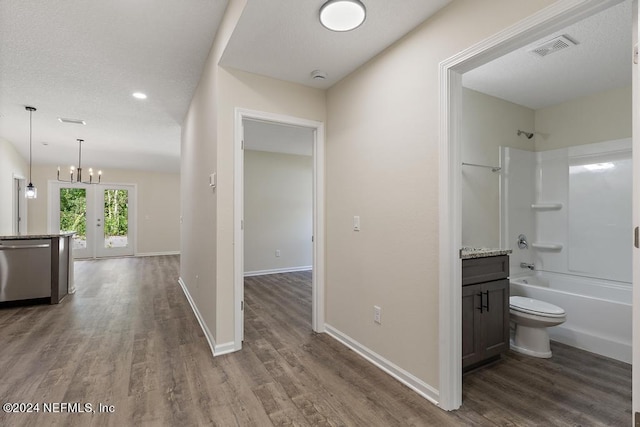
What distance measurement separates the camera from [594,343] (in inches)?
103

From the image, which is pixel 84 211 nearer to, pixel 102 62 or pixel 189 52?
pixel 102 62

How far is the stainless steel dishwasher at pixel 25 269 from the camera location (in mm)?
3770

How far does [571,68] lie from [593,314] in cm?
220

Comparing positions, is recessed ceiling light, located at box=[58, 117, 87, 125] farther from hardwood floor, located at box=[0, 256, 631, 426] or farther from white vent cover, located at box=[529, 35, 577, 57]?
white vent cover, located at box=[529, 35, 577, 57]

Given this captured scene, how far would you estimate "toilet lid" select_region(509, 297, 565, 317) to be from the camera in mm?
2453

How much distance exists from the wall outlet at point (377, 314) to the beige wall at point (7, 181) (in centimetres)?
709

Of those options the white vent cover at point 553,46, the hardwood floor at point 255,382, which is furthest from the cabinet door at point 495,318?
the white vent cover at point 553,46

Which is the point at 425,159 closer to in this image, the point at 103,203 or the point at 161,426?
the point at 161,426

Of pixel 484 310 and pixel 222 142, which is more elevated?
pixel 222 142

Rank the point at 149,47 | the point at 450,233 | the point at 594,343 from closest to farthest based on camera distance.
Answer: the point at 450,233, the point at 594,343, the point at 149,47

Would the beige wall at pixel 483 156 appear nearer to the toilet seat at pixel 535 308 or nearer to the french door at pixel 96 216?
the toilet seat at pixel 535 308

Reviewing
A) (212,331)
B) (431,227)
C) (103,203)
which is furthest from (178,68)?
(103,203)

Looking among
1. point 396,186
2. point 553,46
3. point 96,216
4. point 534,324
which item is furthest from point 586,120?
point 96,216

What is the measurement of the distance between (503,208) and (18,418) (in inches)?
169
